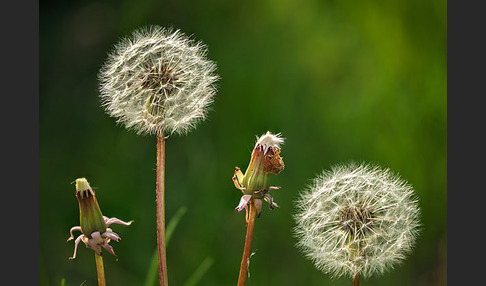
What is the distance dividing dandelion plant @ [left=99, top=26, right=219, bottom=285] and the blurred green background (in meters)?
0.60

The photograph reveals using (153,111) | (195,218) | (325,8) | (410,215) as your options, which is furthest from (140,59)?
(325,8)

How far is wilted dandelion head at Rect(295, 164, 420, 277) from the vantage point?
1.20 m

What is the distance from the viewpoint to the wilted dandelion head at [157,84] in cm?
123

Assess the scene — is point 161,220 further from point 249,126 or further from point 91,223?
point 249,126

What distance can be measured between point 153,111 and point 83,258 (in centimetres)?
77

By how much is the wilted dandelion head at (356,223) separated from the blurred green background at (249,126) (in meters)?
0.57

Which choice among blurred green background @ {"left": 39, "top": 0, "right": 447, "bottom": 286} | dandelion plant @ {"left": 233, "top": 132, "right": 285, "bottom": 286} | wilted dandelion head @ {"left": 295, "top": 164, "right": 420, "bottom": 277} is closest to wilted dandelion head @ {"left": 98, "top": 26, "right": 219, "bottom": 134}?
dandelion plant @ {"left": 233, "top": 132, "right": 285, "bottom": 286}

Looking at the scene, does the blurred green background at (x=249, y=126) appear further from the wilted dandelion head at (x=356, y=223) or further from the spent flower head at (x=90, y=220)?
the spent flower head at (x=90, y=220)

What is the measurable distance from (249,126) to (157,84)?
699 millimetres

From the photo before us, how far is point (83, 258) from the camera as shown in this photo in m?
1.85

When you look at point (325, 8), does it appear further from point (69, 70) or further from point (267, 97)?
point (69, 70)

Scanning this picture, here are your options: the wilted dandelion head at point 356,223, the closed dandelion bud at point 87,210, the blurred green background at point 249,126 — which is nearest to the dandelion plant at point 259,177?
the wilted dandelion head at point 356,223

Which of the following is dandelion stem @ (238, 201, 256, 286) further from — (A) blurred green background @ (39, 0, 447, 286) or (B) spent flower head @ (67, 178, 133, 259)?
(A) blurred green background @ (39, 0, 447, 286)

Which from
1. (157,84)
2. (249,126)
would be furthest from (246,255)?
(249,126)
